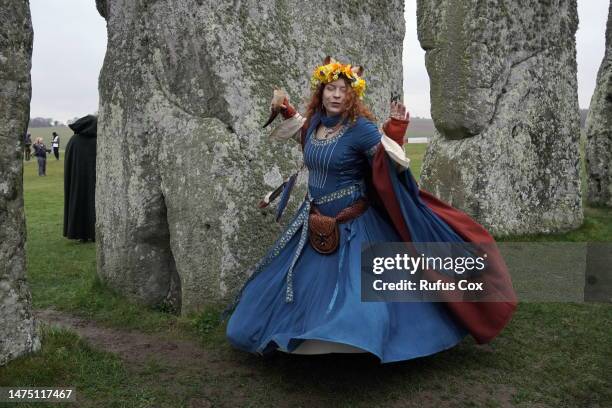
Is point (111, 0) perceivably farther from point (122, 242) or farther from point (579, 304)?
point (579, 304)

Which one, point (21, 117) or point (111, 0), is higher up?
point (111, 0)

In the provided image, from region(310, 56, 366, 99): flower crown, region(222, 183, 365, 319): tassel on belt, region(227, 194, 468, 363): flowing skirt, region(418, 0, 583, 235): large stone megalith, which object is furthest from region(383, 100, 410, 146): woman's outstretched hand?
region(418, 0, 583, 235): large stone megalith

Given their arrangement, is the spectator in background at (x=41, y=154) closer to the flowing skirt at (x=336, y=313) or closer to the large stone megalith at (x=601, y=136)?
the large stone megalith at (x=601, y=136)

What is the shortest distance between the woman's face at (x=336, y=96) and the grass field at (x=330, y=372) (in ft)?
4.82

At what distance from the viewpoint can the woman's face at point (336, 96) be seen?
3.56 meters

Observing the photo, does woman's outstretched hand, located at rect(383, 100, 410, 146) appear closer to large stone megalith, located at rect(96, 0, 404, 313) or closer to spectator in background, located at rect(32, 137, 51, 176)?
large stone megalith, located at rect(96, 0, 404, 313)

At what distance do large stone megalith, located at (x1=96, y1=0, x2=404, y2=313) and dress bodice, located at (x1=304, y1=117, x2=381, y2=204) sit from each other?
66 centimetres

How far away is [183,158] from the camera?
4.33m

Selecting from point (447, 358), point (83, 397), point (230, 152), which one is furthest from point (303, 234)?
point (83, 397)

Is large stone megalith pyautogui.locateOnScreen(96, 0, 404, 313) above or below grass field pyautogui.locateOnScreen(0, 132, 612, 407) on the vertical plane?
above

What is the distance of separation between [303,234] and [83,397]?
1491 millimetres

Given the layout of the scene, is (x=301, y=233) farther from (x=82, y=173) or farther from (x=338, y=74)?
(x=82, y=173)

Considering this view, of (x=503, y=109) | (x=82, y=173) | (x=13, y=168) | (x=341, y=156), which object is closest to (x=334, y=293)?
(x=341, y=156)

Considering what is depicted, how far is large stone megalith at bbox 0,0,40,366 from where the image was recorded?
3.05 m
